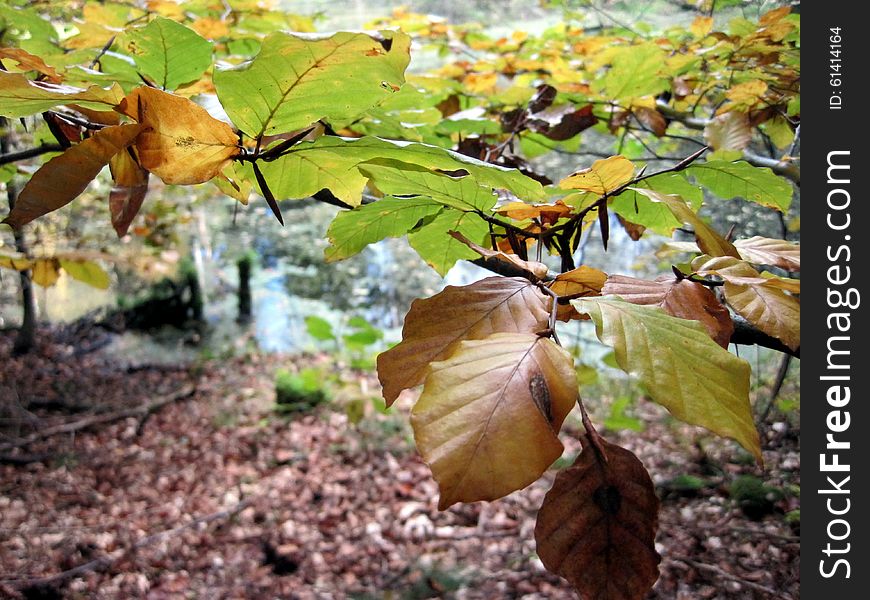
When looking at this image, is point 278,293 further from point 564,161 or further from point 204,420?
point 564,161

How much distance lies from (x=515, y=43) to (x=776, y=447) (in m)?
1.91

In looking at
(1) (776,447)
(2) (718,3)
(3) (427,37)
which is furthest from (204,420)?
(2) (718,3)

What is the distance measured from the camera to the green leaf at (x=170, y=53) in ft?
1.50

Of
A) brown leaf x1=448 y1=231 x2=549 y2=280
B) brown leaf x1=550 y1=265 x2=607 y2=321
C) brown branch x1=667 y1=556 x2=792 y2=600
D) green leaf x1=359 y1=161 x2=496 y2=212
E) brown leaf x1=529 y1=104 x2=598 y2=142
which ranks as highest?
brown leaf x1=529 y1=104 x2=598 y2=142

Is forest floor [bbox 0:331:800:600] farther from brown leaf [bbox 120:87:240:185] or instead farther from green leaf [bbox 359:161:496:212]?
brown leaf [bbox 120:87:240:185]

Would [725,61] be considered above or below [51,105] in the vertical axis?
above

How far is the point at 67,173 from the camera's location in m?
0.33

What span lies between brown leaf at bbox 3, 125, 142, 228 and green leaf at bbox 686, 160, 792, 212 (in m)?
0.46

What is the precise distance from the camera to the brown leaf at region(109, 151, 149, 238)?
0.40 meters

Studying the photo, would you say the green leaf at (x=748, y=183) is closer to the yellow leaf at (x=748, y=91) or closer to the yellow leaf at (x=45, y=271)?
the yellow leaf at (x=748, y=91)

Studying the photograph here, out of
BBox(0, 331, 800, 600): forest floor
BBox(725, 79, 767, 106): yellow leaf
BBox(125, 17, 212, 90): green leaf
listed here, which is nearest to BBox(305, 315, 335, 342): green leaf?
BBox(0, 331, 800, 600): forest floor

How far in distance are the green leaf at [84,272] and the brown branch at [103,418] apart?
1.88m

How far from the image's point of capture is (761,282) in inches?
15.4

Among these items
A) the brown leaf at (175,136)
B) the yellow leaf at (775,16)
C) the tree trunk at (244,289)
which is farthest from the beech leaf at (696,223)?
the tree trunk at (244,289)
